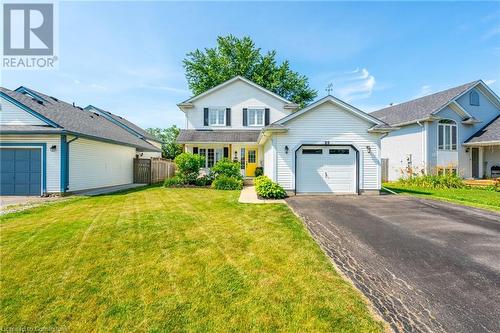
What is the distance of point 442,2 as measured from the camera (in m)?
10.7

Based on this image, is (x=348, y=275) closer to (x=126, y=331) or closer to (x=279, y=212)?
(x=126, y=331)

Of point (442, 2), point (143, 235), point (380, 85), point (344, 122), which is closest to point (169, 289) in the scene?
point (143, 235)

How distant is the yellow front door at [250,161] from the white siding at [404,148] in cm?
1252

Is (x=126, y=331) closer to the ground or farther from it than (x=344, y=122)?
closer to the ground

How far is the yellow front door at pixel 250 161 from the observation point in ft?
61.8

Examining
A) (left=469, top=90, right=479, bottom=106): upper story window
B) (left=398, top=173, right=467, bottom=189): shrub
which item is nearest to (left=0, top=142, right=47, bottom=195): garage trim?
(left=398, top=173, right=467, bottom=189): shrub

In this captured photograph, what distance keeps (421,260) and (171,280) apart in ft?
15.4

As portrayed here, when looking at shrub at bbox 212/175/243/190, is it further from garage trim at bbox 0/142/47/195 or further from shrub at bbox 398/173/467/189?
shrub at bbox 398/173/467/189

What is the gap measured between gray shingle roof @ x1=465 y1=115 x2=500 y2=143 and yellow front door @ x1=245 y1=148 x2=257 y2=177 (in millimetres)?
17778

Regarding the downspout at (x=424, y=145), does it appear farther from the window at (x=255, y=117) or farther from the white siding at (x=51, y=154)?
the white siding at (x=51, y=154)

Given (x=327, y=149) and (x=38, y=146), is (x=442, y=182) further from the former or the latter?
(x=38, y=146)

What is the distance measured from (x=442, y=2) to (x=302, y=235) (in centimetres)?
1349

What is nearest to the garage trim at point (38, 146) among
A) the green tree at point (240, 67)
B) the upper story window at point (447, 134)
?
the green tree at point (240, 67)

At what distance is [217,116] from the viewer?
20.2 meters
